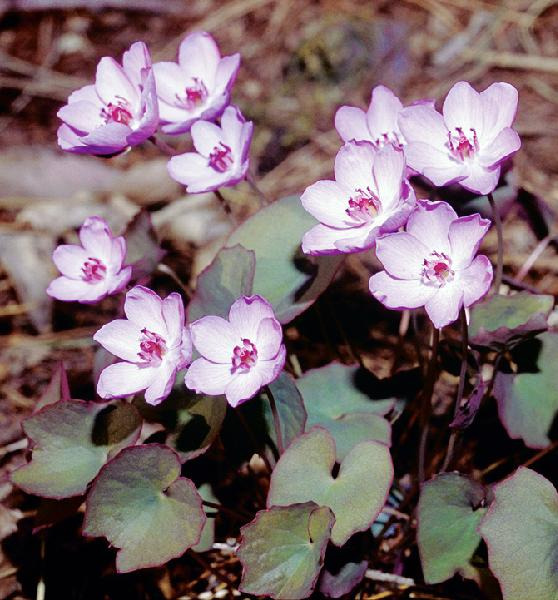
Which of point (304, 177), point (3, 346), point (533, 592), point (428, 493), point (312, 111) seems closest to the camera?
point (533, 592)

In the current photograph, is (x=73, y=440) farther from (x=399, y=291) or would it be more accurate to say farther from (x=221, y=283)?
(x=399, y=291)

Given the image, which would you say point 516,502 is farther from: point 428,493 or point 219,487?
point 219,487

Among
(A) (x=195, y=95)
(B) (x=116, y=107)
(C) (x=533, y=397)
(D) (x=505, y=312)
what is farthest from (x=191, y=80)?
(C) (x=533, y=397)

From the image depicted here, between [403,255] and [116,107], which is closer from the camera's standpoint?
[403,255]

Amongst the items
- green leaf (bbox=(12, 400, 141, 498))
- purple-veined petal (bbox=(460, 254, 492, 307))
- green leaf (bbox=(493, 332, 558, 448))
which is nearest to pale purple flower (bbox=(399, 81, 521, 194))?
purple-veined petal (bbox=(460, 254, 492, 307))

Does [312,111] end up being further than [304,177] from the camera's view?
Yes

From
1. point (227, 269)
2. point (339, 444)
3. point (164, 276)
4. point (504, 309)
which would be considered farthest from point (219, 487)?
point (164, 276)

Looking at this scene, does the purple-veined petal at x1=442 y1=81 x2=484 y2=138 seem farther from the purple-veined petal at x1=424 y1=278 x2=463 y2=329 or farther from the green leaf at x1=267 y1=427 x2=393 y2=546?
the green leaf at x1=267 y1=427 x2=393 y2=546
